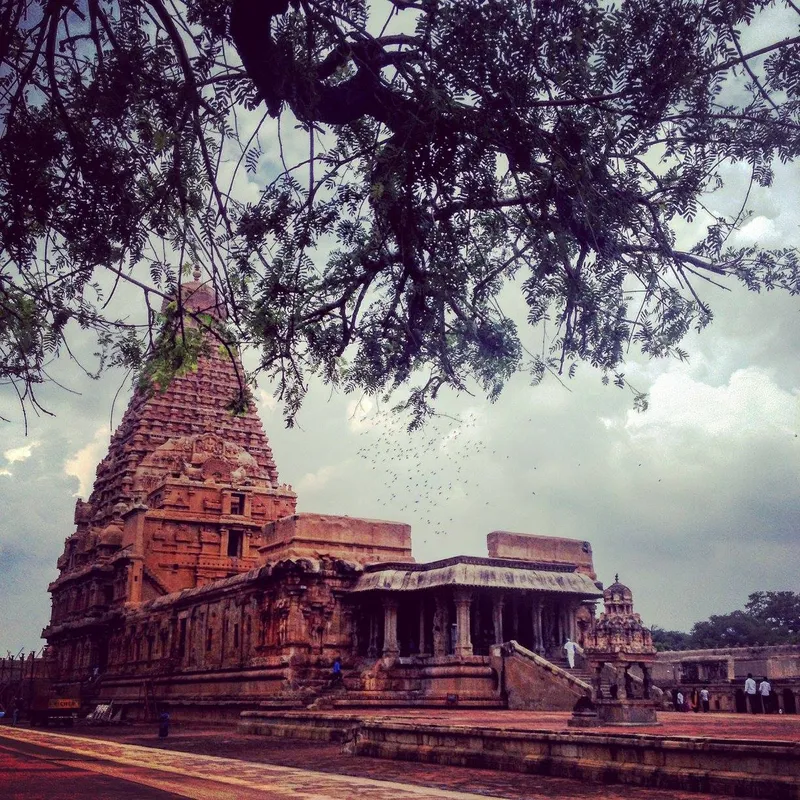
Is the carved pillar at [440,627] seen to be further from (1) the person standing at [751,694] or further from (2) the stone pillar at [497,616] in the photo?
(1) the person standing at [751,694]

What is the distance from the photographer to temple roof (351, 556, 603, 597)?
24.8 m

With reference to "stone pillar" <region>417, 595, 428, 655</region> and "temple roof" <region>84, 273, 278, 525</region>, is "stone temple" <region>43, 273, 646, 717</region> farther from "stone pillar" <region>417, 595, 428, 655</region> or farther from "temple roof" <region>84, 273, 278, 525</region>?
"temple roof" <region>84, 273, 278, 525</region>

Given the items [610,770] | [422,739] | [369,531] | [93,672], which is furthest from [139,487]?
[610,770]

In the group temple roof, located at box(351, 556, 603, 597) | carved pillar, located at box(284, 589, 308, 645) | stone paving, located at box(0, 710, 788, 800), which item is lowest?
stone paving, located at box(0, 710, 788, 800)

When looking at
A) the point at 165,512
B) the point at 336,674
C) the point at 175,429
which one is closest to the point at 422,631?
the point at 336,674

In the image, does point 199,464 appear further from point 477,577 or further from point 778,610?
point 778,610

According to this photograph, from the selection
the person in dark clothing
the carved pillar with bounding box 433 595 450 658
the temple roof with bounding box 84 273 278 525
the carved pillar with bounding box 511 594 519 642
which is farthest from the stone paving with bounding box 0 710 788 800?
the temple roof with bounding box 84 273 278 525

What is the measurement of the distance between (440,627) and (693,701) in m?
7.18

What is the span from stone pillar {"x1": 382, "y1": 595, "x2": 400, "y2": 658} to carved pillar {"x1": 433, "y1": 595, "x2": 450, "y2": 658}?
1184 mm

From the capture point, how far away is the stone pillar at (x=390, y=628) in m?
25.4

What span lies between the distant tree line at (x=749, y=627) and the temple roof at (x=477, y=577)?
39.7 m

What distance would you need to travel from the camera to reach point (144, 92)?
21.1 feet

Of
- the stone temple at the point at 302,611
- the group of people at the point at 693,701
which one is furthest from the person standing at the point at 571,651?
the group of people at the point at 693,701

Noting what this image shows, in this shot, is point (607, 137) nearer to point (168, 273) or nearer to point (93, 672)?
point (168, 273)
